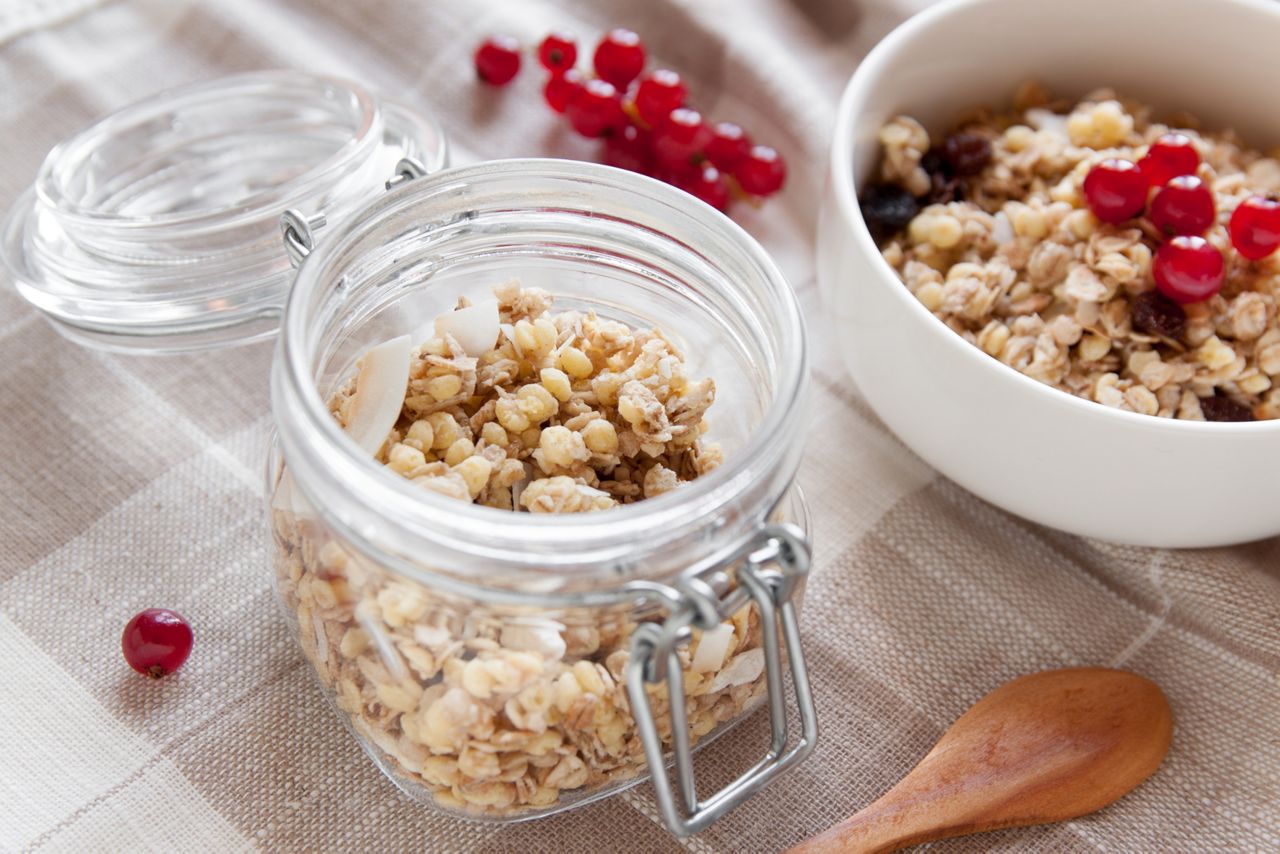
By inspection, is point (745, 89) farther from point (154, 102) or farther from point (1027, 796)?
point (1027, 796)

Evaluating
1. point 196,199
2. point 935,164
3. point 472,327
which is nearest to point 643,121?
point 935,164

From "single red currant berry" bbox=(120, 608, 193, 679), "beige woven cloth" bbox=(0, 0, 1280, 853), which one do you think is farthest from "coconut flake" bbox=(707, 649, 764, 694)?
"single red currant berry" bbox=(120, 608, 193, 679)

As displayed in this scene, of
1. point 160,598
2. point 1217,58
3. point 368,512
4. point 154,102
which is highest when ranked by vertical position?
point 1217,58

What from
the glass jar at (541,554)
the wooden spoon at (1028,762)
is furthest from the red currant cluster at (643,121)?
the wooden spoon at (1028,762)

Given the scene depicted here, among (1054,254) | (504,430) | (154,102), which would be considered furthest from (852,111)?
(154,102)

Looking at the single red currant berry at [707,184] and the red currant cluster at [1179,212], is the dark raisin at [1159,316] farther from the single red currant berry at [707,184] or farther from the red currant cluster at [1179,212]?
the single red currant berry at [707,184]

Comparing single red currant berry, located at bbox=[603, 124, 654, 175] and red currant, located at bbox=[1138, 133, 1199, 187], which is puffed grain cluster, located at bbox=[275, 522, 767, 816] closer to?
red currant, located at bbox=[1138, 133, 1199, 187]
